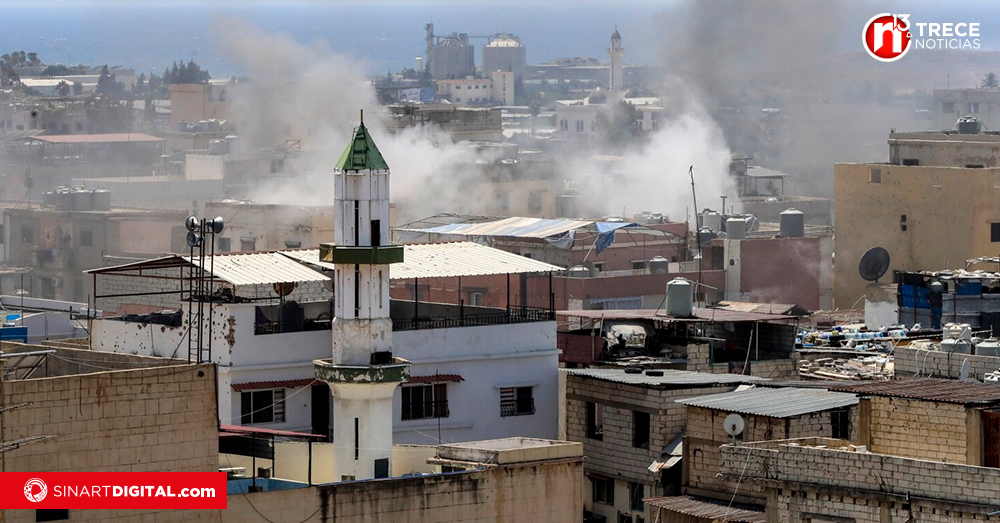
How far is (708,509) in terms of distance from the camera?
21516 mm

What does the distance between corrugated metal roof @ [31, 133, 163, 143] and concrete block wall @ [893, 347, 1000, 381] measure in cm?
6230

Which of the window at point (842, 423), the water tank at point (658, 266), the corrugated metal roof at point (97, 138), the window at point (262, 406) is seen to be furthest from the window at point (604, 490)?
the corrugated metal roof at point (97, 138)

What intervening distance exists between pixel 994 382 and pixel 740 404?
2.48 meters

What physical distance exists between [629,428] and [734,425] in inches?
106

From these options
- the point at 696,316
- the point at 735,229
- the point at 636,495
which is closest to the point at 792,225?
the point at 735,229

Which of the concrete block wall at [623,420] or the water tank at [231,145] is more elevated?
the water tank at [231,145]

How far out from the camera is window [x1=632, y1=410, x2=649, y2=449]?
78.9 feet

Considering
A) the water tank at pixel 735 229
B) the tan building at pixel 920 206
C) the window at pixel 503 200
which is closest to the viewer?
the water tank at pixel 735 229

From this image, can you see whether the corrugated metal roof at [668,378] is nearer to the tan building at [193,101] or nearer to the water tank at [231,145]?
the water tank at [231,145]

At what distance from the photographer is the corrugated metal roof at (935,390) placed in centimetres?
2062

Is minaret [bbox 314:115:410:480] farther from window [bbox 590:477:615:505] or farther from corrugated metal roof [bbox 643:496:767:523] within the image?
window [bbox 590:477:615:505]

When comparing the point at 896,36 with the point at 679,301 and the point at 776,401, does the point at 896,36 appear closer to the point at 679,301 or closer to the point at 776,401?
the point at 679,301

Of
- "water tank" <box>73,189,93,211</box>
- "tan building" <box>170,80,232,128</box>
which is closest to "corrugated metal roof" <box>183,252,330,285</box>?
"water tank" <box>73,189,93,211</box>

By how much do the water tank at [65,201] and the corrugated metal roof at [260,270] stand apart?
33735mm
